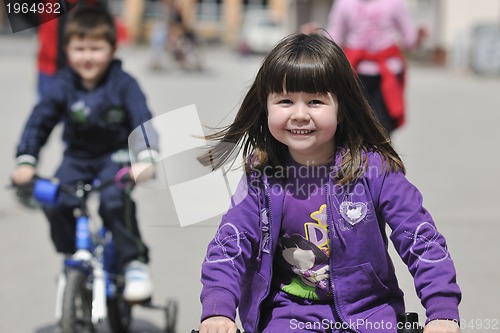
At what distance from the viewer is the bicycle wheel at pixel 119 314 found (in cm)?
450

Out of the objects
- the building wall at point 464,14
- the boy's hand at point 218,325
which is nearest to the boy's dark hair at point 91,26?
the boy's hand at point 218,325

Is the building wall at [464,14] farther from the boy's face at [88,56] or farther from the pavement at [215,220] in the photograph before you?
the boy's face at [88,56]

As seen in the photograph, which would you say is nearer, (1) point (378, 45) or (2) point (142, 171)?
(2) point (142, 171)

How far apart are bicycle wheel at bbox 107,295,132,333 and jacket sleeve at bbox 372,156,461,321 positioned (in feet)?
7.04

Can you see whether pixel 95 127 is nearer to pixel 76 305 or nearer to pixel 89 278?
pixel 89 278

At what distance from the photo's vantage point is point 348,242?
262 cm

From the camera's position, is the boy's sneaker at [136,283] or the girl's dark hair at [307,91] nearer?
the girl's dark hair at [307,91]

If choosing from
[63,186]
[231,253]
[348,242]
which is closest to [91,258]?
[63,186]

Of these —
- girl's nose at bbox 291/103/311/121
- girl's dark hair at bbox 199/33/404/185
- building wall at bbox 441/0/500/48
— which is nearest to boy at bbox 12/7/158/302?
girl's dark hair at bbox 199/33/404/185

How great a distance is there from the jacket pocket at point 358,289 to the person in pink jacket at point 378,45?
4140mm

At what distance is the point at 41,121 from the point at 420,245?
2408 mm

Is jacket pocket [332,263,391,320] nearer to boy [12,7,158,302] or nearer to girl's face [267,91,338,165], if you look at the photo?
girl's face [267,91,338,165]

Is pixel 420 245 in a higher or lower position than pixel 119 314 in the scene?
higher

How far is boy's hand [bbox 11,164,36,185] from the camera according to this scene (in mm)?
4070
